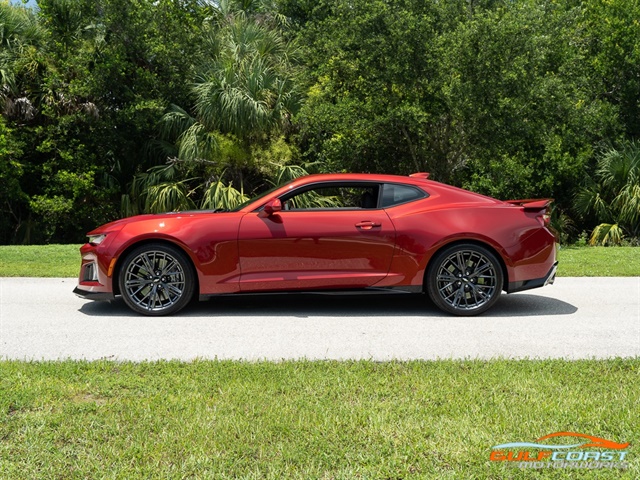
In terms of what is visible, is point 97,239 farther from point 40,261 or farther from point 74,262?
point 40,261

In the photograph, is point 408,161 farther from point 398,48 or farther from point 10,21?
point 10,21

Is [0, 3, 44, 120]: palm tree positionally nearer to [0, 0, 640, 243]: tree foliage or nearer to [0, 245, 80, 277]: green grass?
[0, 0, 640, 243]: tree foliage

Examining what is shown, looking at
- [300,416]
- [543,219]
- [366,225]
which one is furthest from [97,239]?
[543,219]

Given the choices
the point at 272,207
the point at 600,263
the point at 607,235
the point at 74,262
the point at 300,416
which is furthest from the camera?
the point at 607,235

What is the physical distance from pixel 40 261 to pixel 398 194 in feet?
27.1

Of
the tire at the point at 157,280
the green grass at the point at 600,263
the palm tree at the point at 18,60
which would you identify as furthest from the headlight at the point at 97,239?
the palm tree at the point at 18,60

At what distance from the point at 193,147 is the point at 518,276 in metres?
14.3

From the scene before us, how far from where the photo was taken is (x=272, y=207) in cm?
712

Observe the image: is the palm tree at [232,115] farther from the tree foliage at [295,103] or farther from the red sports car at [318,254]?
the red sports car at [318,254]

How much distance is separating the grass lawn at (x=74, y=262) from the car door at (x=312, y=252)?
15.5 ft

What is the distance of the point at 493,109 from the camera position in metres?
17.9

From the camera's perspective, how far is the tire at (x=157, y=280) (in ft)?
23.5

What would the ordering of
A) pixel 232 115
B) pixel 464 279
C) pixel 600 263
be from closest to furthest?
pixel 464 279, pixel 600 263, pixel 232 115

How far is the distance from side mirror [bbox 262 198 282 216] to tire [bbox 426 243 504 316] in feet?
5.50
